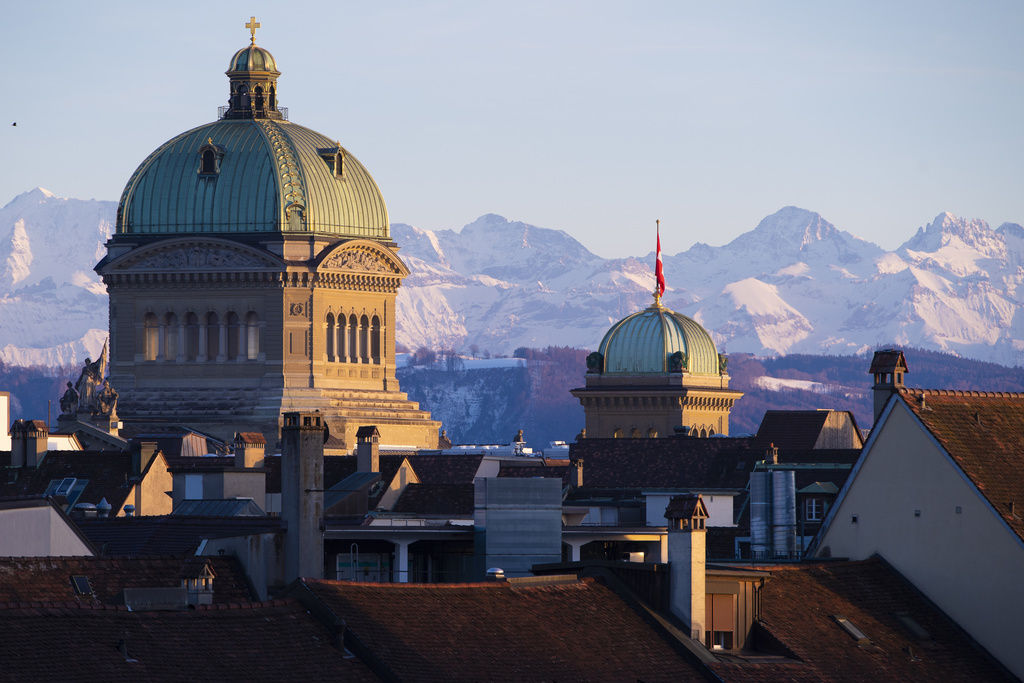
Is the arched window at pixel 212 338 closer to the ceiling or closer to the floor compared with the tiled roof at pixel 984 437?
closer to the ceiling

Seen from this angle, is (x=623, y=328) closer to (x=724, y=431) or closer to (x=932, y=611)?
(x=724, y=431)

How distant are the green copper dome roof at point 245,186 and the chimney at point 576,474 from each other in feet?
129

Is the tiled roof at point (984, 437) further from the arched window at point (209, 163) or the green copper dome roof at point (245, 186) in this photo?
the arched window at point (209, 163)

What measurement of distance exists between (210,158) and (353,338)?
12441 millimetres

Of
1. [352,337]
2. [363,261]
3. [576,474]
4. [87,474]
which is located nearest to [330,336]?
[352,337]

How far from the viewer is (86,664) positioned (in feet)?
135

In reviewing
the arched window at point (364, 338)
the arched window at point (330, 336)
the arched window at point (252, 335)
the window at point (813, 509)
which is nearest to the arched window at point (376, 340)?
the arched window at point (364, 338)

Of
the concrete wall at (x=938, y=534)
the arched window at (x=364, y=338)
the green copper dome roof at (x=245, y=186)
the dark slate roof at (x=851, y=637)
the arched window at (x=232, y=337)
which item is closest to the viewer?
the dark slate roof at (x=851, y=637)

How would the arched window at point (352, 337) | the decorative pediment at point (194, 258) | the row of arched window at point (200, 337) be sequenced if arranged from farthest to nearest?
the arched window at point (352, 337) < the row of arched window at point (200, 337) < the decorative pediment at point (194, 258)

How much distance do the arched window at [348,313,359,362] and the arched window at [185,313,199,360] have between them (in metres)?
8.13

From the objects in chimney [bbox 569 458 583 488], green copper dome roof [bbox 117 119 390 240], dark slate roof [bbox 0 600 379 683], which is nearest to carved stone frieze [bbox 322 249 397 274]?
green copper dome roof [bbox 117 119 390 240]

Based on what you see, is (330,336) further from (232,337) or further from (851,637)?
(851,637)

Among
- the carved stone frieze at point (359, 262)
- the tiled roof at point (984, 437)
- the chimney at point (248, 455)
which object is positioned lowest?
the chimney at point (248, 455)

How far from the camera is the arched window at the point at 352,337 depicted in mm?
147000
